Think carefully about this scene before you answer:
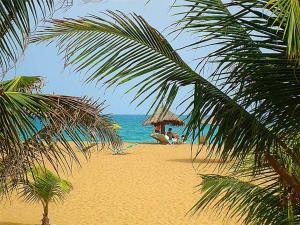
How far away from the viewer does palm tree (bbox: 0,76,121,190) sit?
9.23 feet

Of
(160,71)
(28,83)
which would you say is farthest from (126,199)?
(160,71)

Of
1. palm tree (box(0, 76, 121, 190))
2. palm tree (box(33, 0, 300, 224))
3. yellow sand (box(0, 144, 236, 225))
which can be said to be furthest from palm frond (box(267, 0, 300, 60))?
yellow sand (box(0, 144, 236, 225))

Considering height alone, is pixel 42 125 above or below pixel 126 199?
above

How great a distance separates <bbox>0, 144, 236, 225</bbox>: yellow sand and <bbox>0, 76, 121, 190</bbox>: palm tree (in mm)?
2496

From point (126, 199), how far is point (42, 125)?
738 centimetres

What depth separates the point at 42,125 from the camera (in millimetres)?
3609

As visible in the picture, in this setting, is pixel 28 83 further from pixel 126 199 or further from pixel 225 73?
pixel 126 199

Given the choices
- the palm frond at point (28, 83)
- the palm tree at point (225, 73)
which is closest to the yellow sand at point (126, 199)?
the palm frond at point (28, 83)

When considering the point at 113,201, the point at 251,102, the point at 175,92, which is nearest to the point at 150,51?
the point at 175,92

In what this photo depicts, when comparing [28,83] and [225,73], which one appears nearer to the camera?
[225,73]

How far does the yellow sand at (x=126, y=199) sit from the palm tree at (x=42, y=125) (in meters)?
2.50

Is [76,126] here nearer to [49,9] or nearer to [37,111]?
[37,111]

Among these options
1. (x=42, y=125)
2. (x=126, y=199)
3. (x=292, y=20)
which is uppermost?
(x=292, y=20)

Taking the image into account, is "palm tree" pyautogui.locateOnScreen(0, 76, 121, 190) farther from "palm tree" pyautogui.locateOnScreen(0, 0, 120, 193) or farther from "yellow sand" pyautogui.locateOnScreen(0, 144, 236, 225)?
"yellow sand" pyautogui.locateOnScreen(0, 144, 236, 225)
